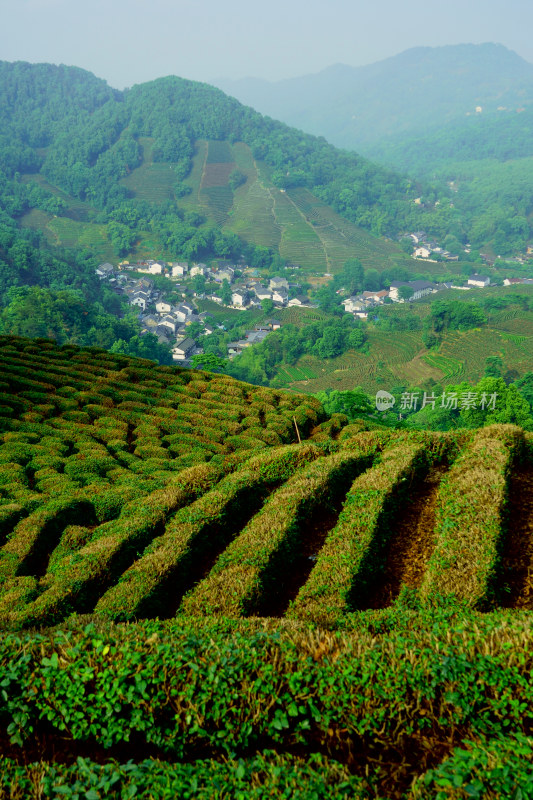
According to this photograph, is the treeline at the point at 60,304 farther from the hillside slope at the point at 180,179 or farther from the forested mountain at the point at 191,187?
the hillside slope at the point at 180,179

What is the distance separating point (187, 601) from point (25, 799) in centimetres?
258

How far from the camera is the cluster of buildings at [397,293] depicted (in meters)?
67.3

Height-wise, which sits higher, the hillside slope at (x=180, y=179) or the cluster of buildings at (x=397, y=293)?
the hillside slope at (x=180, y=179)

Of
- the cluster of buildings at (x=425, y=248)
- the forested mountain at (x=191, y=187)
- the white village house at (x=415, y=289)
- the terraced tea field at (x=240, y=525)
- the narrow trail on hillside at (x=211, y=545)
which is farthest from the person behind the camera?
the cluster of buildings at (x=425, y=248)

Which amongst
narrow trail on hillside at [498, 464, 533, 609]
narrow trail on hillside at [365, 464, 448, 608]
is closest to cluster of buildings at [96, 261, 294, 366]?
narrow trail on hillside at [365, 464, 448, 608]

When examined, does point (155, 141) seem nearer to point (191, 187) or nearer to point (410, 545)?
point (191, 187)

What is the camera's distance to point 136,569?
6.04m

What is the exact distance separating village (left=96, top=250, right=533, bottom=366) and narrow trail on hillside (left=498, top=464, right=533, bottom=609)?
159ft

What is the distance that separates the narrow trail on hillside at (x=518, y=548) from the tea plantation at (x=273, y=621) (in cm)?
2

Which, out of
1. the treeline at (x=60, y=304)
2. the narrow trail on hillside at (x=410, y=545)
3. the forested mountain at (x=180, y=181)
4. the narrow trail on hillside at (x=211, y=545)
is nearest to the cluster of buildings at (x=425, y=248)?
the forested mountain at (x=180, y=181)

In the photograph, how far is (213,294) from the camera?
72562mm

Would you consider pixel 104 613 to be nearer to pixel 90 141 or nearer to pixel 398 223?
pixel 398 223

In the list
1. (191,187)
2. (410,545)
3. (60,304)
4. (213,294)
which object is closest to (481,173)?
(191,187)

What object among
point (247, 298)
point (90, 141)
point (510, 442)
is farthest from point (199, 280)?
point (510, 442)
